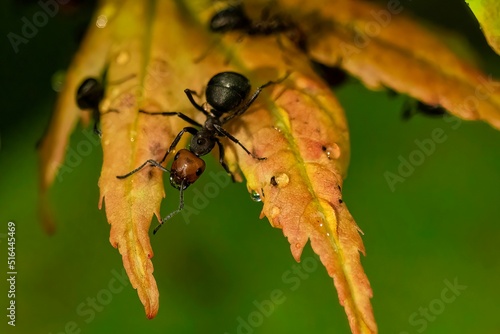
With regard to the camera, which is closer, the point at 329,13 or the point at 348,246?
the point at 348,246

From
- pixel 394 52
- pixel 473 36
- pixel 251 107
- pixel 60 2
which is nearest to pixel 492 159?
pixel 473 36

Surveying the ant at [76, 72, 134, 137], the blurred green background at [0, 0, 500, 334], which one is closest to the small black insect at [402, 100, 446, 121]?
the blurred green background at [0, 0, 500, 334]

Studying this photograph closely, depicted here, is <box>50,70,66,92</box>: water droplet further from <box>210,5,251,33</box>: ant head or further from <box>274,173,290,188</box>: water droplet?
<box>274,173,290,188</box>: water droplet

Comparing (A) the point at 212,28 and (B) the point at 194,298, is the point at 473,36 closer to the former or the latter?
(A) the point at 212,28

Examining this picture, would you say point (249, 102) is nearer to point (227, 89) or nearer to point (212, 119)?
point (227, 89)

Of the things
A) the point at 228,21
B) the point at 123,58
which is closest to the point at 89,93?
the point at 123,58

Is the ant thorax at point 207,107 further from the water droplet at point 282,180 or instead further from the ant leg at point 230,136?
the water droplet at point 282,180

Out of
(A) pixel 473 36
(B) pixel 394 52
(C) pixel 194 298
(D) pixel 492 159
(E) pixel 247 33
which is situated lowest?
(D) pixel 492 159
